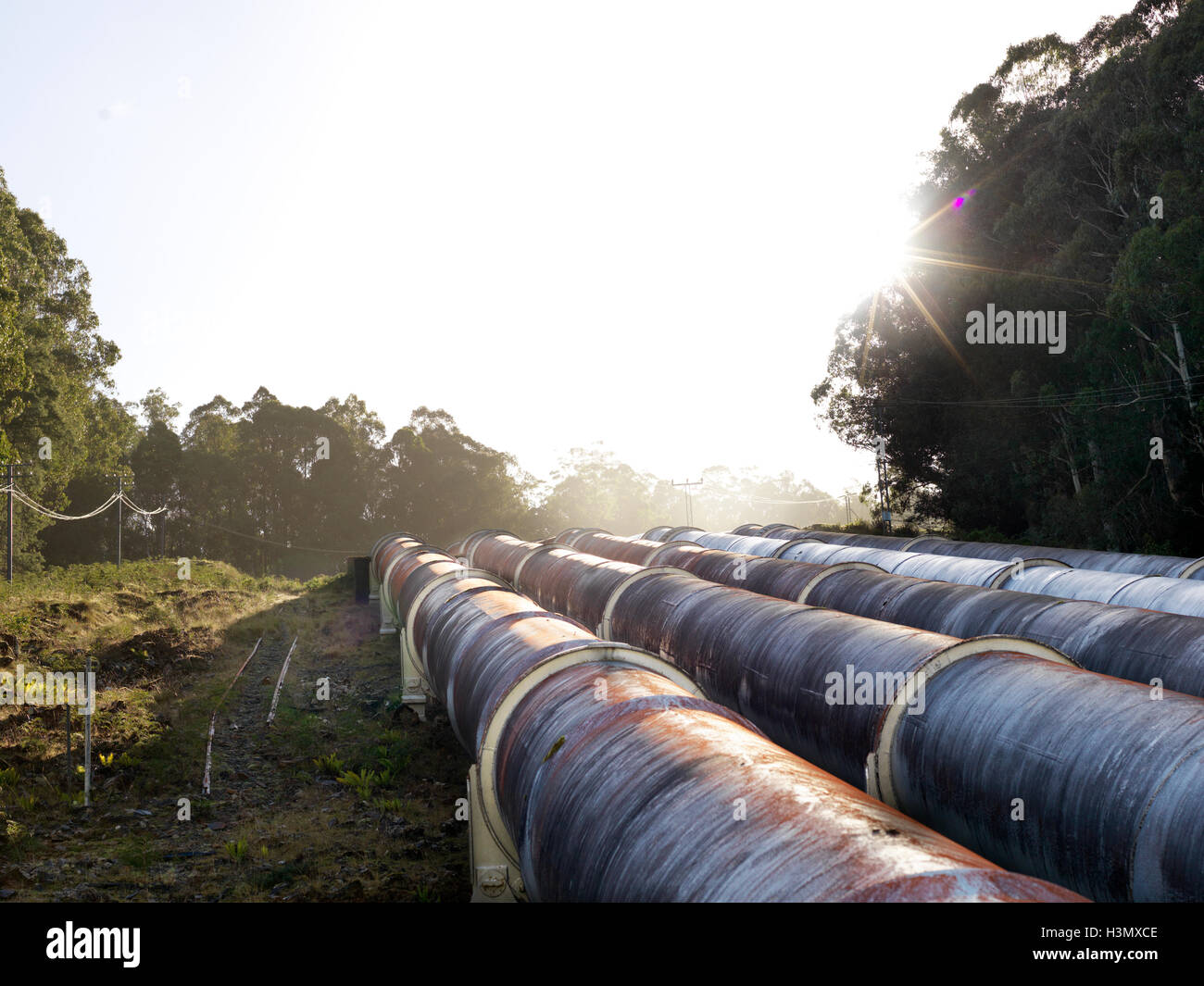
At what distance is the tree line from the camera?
24250mm

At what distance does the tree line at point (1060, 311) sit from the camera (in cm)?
2425

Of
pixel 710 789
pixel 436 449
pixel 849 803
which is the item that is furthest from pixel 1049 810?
pixel 436 449

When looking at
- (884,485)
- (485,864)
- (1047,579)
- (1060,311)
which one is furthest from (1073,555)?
(884,485)

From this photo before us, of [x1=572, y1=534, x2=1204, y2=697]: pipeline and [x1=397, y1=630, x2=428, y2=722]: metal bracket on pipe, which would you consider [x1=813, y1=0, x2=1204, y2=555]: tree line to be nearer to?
[x1=572, y1=534, x2=1204, y2=697]: pipeline

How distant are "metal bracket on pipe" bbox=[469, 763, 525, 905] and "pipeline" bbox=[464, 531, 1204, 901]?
3236mm

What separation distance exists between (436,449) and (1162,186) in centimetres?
4331

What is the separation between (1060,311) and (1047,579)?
20010 mm

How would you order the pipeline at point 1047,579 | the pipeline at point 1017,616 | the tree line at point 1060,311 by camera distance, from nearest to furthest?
1. the pipeline at point 1017,616
2. the pipeline at point 1047,579
3. the tree line at point 1060,311

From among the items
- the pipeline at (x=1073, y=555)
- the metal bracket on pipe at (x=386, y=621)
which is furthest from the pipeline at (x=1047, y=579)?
the metal bracket on pipe at (x=386, y=621)

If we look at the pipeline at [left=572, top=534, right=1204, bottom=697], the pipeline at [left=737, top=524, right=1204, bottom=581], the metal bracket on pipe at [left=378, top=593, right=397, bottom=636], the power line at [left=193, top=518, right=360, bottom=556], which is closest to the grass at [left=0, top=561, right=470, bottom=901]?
the metal bracket on pipe at [left=378, top=593, right=397, bottom=636]

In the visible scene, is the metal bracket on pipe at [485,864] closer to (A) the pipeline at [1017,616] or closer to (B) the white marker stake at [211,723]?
(A) the pipeline at [1017,616]

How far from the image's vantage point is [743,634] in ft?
32.6

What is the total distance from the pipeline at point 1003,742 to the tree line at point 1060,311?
19.9 meters
